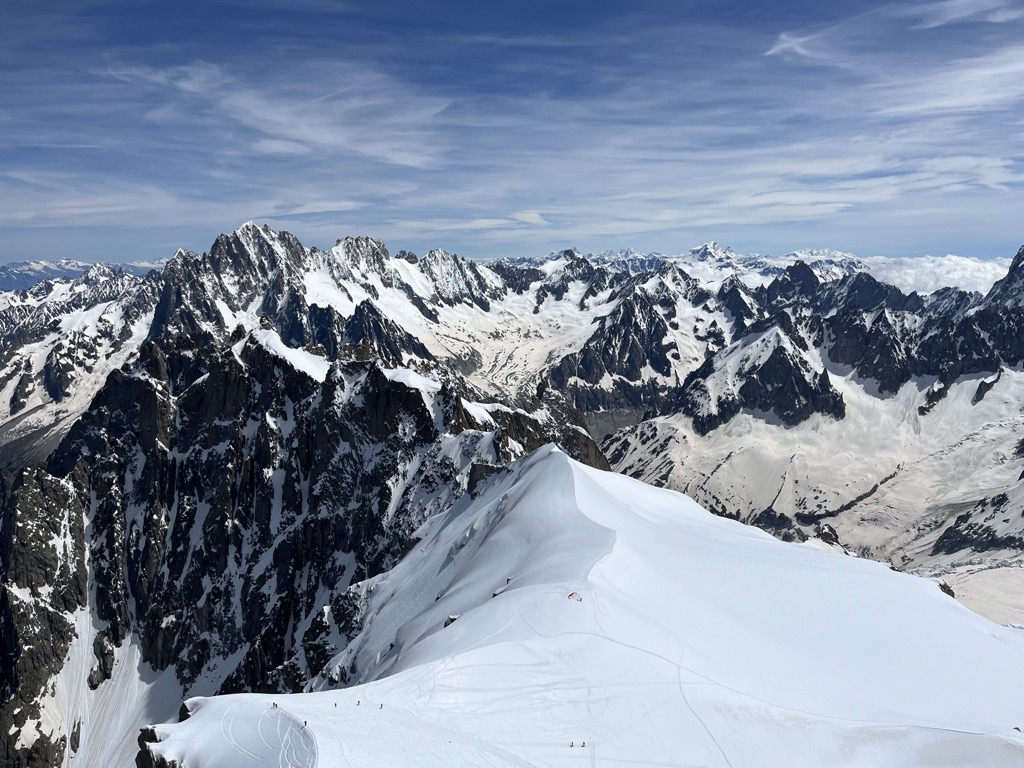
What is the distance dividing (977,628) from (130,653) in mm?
208581

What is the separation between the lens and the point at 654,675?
157ft

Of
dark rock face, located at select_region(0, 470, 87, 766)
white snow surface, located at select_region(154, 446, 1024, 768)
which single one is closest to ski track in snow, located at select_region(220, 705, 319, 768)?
white snow surface, located at select_region(154, 446, 1024, 768)

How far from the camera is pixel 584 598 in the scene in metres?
57.6

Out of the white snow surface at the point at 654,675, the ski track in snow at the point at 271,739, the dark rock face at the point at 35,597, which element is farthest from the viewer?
the dark rock face at the point at 35,597

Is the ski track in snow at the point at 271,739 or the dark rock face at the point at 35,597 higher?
the ski track in snow at the point at 271,739

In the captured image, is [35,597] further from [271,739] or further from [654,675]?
[654,675]

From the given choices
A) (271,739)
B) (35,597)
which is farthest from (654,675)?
(35,597)

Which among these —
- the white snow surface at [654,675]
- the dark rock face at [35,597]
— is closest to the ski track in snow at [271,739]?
the white snow surface at [654,675]

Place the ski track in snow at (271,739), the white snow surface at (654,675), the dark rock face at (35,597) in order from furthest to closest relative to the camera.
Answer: the dark rock face at (35,597) < the white snow surface at (654,675) < the ski track in snow at (271,739)

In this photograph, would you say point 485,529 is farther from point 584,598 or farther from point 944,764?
point 944,764

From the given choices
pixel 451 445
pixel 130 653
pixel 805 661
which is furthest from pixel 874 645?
pixel 130 653

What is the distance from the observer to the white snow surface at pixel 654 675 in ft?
133

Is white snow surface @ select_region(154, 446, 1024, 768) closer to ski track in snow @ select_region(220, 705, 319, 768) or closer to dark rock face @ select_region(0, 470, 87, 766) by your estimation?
ski track in snow @ select_region(220, 705, 319, 768)

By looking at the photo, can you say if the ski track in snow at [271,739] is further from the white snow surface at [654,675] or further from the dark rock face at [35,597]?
the dark rock face at [35,597]
